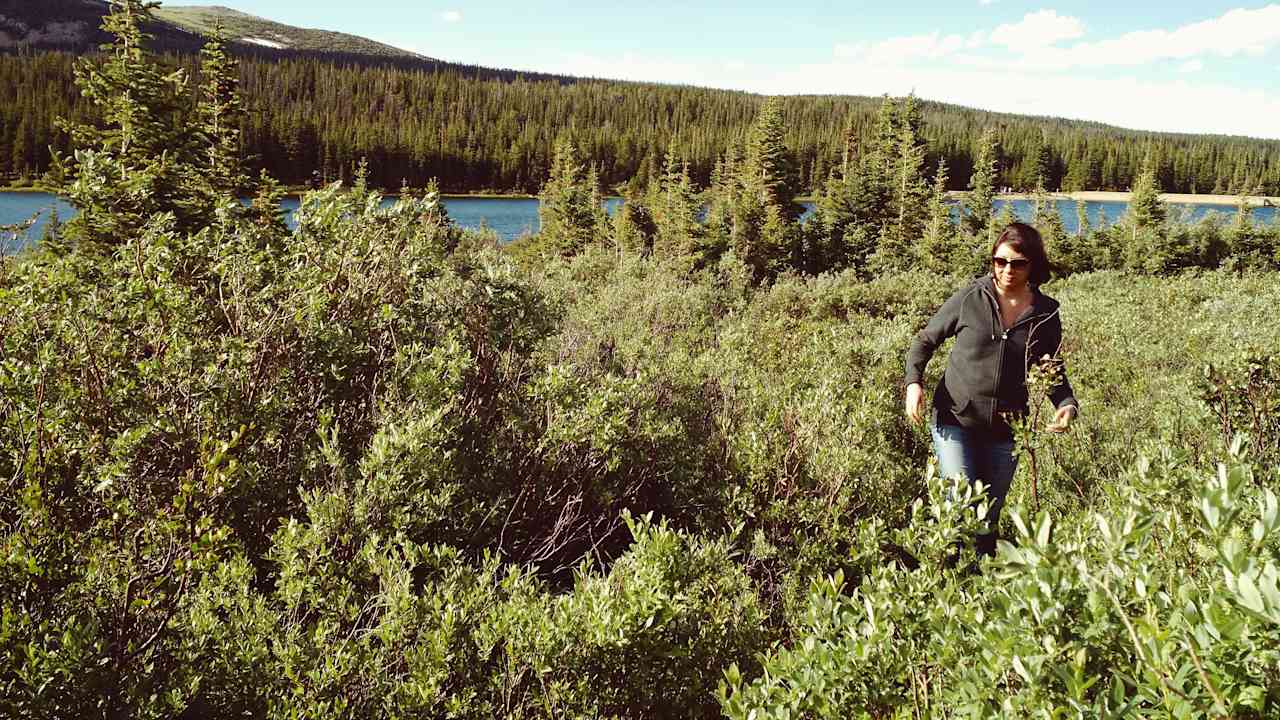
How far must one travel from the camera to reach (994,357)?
360 cm

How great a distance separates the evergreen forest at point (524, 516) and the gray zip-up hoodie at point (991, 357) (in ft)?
0.66

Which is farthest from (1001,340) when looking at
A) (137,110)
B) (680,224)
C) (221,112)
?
(680,224)

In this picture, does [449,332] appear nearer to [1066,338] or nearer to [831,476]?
[831,476]

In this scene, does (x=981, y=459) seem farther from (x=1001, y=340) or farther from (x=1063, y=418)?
(x=1001, y=340)

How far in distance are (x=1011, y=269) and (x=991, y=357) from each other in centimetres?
46

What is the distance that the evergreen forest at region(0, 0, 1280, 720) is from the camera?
173cm

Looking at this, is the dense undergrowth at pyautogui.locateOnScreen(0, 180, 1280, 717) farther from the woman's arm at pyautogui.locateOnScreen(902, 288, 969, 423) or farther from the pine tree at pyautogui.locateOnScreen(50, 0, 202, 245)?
the pine tree at pyautogui.locateOnScreen(50, 0, 202, 245)

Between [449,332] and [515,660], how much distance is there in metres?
2.90

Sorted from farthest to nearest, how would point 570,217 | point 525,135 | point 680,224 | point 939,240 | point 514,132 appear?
point 514,132 → point 525,135 → point 570,217 → point 680,224 → point 939,240

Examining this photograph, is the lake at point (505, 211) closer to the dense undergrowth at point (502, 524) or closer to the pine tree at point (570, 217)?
the pine tree at point (570, 217)

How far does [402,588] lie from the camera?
8.88 feet

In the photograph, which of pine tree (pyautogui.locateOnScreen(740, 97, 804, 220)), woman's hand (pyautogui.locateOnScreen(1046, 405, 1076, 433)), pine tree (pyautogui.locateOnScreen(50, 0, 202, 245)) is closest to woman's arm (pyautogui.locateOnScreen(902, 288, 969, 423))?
woman's hand (pyautogui.locateOnScreen(1046, 405, 1076, 433))

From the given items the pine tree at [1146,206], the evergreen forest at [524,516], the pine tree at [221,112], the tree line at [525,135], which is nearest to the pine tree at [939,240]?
the pine tree at [1146,206]

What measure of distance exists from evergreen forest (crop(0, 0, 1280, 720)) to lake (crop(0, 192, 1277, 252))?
21290mm
